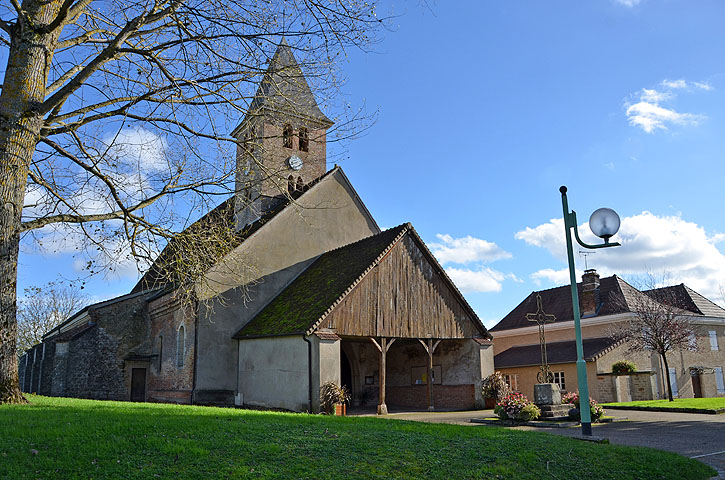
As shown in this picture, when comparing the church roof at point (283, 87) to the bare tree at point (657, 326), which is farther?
the bare tree at point (657, 326)

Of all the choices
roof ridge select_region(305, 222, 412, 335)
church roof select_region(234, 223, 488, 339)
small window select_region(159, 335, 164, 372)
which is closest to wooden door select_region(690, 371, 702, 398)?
church roof select_region(234, 223, 488, 339)

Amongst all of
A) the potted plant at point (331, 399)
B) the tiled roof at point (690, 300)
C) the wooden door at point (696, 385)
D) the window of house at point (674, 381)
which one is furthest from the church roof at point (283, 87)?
the wooden door at point (696, 385)

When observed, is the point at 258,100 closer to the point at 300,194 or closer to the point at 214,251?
the point at 214,251

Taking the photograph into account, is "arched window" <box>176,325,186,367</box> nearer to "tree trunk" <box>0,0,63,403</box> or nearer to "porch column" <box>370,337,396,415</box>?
"porch column" <box>370,337,396,415</box>

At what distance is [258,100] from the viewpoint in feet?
40.3

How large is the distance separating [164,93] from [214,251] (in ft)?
11.5

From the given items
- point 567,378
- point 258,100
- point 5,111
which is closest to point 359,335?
point 258,100

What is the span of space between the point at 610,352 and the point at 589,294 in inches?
242

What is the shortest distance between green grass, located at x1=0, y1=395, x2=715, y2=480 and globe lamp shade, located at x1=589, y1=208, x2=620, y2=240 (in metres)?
3.36

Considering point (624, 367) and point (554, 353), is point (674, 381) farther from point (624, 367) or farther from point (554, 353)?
point (624, 367)

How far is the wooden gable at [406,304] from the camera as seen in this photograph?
19300 mm

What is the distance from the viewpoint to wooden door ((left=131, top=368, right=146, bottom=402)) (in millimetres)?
26203

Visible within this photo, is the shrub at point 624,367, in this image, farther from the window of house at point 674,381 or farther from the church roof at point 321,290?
the window of house at point 674,381

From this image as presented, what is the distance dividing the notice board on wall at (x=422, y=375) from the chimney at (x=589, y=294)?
16634 mm
